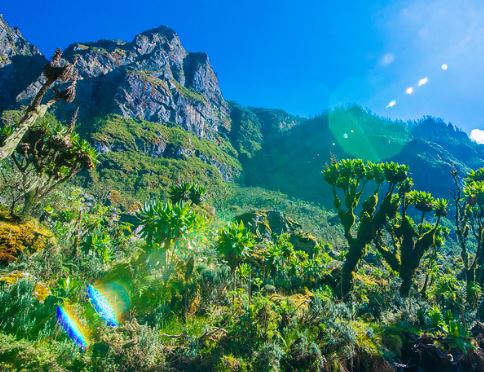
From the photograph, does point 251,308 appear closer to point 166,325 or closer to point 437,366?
point 166,325

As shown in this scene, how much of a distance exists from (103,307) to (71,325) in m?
1.51

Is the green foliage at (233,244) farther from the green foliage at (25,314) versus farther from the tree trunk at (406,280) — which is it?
the tree trunk at (406,280)

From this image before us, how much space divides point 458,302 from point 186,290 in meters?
16.0

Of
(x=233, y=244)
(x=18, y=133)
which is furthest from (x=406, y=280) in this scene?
(x=18, y=133)

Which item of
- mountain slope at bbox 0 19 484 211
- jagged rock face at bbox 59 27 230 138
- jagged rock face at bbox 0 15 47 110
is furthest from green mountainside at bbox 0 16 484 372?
jagged rock face at bbox 0 15 47 110

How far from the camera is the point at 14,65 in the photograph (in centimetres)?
16300

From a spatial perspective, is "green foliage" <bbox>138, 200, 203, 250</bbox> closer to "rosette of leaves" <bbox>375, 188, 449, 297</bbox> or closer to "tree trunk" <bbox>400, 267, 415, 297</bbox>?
"tree trunk" <bbox>400, 267, 415, 297</bbox>

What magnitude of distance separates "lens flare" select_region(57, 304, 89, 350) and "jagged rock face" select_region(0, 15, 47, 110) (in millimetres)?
173001

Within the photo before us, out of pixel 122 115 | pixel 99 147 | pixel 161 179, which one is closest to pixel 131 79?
pixel 122 115

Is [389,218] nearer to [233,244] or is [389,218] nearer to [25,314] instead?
[233,244]

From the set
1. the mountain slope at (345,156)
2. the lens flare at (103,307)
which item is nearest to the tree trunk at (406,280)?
the lens flare at (103,307)

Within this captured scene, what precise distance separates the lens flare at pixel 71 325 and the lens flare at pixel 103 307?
86cm

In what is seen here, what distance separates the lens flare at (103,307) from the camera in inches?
392

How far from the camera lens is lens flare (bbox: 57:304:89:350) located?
8.45 m
